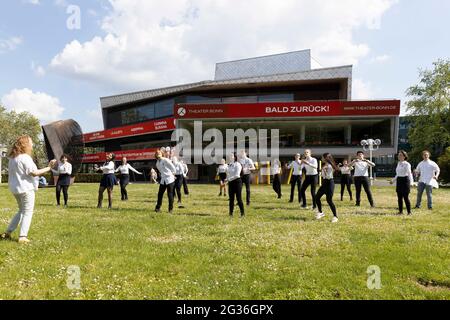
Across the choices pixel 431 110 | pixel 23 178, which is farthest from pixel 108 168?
pixel 431 110

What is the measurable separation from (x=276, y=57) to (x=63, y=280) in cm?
5879

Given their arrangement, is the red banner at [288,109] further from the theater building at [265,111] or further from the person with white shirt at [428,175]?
the person with white shirt at [428,175]

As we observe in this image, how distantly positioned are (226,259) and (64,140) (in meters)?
29.5

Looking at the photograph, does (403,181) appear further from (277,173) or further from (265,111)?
(265,111)

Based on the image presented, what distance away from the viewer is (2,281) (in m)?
4.45

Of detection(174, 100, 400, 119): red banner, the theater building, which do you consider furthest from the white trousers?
detection(174, 100, 400, 119): red banner

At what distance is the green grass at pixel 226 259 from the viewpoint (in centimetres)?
430

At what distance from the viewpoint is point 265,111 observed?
4131 centimetres

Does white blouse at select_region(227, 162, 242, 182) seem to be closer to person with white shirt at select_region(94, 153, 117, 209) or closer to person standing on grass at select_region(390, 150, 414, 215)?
person with white shirt at select_region(94, 153, 117, 209)

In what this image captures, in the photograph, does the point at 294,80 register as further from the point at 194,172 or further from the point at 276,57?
the point at 194,172

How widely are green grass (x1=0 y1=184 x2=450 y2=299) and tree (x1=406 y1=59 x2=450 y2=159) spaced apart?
49902mm

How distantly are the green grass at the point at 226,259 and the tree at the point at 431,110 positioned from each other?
4990 cm

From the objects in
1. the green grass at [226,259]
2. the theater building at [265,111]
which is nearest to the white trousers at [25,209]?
the green grass at [226,259]
